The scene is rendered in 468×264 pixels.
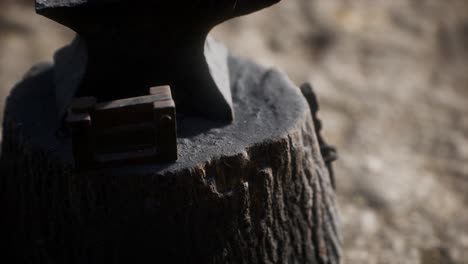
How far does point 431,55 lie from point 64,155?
2.77 m

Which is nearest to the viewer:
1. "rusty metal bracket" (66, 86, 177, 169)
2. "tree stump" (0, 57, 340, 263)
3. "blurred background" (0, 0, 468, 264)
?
"rusty metal bracket" (66, 86, 177, 169)

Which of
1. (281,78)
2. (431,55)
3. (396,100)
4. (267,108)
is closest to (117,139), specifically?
(267,108)

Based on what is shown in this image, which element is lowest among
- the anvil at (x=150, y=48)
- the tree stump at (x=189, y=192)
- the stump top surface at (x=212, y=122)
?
the tree stump at (x=189, y=192)

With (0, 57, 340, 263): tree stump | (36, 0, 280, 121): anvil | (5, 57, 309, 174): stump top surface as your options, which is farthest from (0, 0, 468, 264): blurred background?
(36, 0, 280, 121): anvil

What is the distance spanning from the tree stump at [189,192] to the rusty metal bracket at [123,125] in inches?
1.5

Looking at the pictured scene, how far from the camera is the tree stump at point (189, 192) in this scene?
5.76 feet

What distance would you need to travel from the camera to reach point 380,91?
144 inches

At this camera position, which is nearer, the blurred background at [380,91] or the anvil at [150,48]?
the anvil at [150,48]

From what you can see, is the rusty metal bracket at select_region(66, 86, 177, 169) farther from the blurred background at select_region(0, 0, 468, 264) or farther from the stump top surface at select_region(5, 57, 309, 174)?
the blurred background at select_region(0, 0, 468, 264)

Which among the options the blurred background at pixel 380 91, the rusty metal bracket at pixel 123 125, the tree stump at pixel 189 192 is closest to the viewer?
the rusty metal bracket at pixel 123 125

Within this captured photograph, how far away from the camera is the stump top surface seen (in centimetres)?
180

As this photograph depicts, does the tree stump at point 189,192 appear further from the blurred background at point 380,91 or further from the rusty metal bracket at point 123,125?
the blurred background at point 380,91

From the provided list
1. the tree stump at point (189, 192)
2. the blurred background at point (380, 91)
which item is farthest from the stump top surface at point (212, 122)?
the blurred background at point (380, 91)

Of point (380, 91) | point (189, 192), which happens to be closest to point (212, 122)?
point (189, 192)
